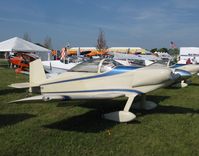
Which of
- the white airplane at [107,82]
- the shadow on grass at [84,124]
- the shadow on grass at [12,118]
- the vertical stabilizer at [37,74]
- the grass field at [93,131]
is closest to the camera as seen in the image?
the grass field at [93,131]

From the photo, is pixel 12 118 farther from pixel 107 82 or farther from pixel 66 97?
pixel 107 82

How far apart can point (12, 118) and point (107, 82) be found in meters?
2.60

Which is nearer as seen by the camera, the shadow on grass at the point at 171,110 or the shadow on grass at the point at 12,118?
the shadow on grass at the point at 12,118

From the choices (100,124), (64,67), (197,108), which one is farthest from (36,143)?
(64,67)

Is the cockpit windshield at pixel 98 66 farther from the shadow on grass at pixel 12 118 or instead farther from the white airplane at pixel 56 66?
the white airplane at pixel 56 66

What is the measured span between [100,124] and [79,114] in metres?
1.11

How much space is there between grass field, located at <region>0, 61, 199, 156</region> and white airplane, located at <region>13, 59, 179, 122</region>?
48 centimetres

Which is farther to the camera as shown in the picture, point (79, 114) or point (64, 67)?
point (64, 67)

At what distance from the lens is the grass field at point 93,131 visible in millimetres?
4590

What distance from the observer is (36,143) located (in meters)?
4.84

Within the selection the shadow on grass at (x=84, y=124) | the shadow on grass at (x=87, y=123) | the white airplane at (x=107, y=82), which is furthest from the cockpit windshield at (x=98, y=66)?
the shadow on grass at (x=84, y=124)

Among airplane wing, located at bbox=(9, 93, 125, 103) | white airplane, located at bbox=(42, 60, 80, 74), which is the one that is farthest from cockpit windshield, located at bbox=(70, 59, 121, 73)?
white airplane, located at bbox=(42, 60, 80, 74)

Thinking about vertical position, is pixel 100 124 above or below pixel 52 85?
below

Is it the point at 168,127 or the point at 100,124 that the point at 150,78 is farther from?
the point at 100,124
